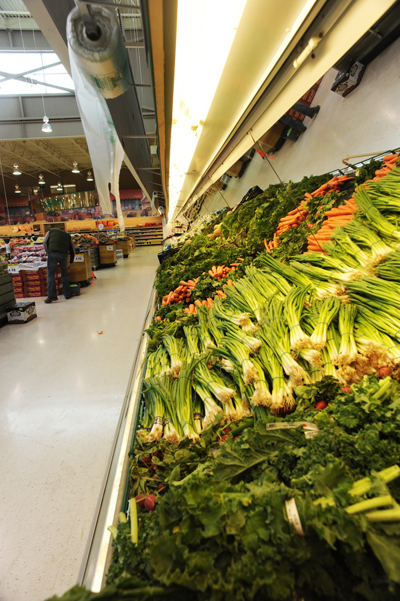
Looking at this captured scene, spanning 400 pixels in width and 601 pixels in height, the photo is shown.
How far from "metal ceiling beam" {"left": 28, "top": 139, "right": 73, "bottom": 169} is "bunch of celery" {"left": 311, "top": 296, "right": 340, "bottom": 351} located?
19.3 metres

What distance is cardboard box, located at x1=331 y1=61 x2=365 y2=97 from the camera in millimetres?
3350

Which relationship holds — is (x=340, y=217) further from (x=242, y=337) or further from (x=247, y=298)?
(x=242, y=337)

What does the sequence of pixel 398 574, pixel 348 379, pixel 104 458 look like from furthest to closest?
1. pixel 104 458
2. pixel 348 379
3. pixel 398 574

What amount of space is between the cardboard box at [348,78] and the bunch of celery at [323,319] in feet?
10.8

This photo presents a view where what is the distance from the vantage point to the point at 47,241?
7312 mm

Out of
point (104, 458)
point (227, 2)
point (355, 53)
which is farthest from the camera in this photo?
point (355, 53)

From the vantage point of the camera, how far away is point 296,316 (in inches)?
60.0

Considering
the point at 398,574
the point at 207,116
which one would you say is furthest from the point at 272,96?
the point at 398,574

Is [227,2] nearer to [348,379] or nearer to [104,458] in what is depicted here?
[348,379]

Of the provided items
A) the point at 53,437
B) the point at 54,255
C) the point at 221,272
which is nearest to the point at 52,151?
the point at 54,255

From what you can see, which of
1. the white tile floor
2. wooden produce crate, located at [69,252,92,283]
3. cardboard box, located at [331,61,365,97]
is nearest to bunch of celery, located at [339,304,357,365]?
the white tile floor

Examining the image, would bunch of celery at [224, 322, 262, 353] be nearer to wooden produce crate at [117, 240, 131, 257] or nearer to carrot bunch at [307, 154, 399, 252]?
carrot bunch at [307, 154, 399, 252]

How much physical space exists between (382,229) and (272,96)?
100 cm

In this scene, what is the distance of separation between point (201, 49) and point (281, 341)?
1.30 m
